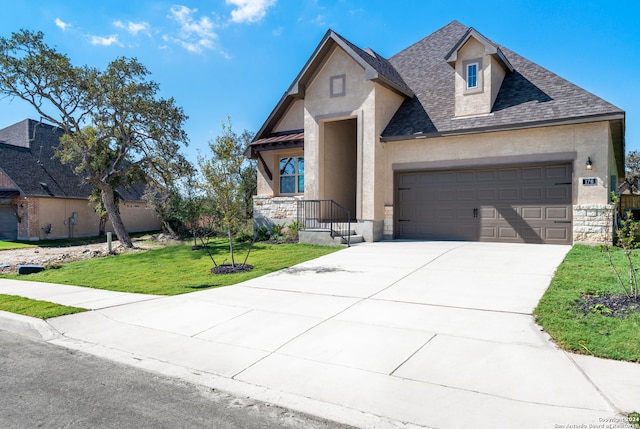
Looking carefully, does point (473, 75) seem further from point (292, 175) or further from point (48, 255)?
point (48, 255)

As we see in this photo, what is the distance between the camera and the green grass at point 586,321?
4.42 m

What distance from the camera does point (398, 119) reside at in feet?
50.3

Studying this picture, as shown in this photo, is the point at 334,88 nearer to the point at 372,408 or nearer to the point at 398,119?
the point at 398,119

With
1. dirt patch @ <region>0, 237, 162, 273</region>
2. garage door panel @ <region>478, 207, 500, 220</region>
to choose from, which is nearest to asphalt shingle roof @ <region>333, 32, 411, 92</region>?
garage door panel @ <region>478, 207, 500, 220</region>

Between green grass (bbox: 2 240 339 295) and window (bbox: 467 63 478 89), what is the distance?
758cm

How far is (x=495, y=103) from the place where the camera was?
547 inches

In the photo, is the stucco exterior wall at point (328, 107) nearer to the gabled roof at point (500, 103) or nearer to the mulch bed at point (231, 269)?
the gabled roof at point (500, 103)

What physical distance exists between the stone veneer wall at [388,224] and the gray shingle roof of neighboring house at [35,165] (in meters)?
19.8

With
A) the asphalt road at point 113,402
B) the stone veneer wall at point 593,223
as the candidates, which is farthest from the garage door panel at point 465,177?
the asphalt road at point 113,402

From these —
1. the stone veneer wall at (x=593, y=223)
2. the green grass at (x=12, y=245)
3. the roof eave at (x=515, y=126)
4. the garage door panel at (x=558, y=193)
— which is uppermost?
the roof eave at (x=515, y=126)

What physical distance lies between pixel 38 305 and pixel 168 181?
16438 millimetres

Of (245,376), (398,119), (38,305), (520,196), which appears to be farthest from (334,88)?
(245,376)

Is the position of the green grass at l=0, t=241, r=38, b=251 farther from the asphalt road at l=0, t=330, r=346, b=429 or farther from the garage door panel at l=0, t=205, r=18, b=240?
the asphalt road at l=0, t=330, r=346, b=429

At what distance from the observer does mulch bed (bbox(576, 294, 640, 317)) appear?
5.40 metres
